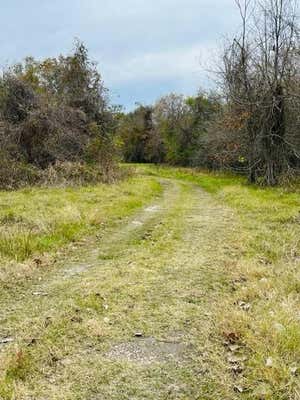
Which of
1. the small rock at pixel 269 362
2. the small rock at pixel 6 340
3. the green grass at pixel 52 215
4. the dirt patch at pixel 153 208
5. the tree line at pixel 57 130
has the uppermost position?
the tree line at pixel 57 130

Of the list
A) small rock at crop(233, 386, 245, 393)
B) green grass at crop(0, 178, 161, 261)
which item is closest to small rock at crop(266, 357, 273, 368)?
small rock at crop(233, 386, 245, 393)

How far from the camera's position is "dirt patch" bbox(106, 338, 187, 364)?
409 cm

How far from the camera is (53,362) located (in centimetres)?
403

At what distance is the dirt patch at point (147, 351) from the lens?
4.09 meters

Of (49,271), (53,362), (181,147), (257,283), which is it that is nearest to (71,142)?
(49,271)

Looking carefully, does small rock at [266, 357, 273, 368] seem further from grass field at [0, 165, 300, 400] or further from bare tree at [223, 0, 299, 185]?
bare tree at [223, 0, 299, 185]

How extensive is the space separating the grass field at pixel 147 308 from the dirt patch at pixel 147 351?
0.01 metres

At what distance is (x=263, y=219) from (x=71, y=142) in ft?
43.7

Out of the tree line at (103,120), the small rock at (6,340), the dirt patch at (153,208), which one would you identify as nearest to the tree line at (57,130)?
the tree line at (103,120)

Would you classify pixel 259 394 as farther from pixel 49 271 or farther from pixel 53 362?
pixel 49 271

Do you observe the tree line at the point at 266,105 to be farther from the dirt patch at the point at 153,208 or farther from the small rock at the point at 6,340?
the small rock at the point at 6,340

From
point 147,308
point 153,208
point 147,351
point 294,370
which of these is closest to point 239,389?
point 294,370

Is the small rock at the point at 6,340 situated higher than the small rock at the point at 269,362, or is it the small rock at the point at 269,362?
the small rock at the point at 269,362

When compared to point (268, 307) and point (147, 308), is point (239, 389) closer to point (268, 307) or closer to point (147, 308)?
point (268, 307)
